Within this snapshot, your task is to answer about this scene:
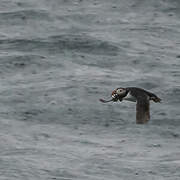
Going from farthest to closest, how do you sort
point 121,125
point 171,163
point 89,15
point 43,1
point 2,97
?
point 43,1 < point 89,15 < point 2,97 < point 121,125 < point 171,163

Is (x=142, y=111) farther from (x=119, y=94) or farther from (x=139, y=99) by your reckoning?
(x=119, y=94)

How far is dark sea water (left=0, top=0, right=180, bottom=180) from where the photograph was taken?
14148mm

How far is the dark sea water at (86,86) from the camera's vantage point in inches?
557

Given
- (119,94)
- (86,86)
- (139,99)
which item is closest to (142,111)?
(139,99)

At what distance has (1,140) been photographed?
15.2 m

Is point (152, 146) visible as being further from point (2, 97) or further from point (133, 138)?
point (2, 97)

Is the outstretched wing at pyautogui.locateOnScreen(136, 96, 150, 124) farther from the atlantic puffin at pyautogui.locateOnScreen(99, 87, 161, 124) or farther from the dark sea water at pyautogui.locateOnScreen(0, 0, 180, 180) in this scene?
the dark sea water at pyautogui.locateOnScreen(0, 0, 180, 180)

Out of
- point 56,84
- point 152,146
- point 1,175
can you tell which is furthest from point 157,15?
point 1,175

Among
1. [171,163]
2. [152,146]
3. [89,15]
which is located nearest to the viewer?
[171,163]

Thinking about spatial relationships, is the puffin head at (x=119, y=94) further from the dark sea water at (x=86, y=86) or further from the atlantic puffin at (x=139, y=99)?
the dark sea water at (x=86, y=86)

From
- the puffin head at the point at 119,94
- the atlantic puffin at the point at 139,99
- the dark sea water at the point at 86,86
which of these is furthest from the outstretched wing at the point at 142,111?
the dark sea water at the point at 86,86

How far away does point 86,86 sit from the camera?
745 inches

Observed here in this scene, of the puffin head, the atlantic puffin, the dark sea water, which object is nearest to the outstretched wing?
the atlantic puffin

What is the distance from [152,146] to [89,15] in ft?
32.8
